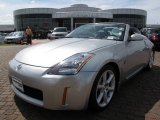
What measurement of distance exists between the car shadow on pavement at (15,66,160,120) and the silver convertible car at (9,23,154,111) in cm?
18

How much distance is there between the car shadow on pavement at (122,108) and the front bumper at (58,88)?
336mm

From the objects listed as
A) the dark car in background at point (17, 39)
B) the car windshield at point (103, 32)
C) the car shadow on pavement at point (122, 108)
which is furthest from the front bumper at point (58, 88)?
the dark car in background at point (17, 39)

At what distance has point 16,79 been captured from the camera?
3.31 m

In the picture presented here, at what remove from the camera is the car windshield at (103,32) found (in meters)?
4.31

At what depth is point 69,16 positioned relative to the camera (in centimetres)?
5403

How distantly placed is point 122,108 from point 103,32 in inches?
67.1

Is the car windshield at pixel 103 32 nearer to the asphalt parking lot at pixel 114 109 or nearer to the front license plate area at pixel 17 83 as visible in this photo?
the asphalt parking lot at pixel 114 109

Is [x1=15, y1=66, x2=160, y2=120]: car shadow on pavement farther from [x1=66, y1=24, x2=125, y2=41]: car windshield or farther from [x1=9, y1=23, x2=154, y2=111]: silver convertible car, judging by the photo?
[x1=66, y1=24, x2=125, y2=41]: car windshield

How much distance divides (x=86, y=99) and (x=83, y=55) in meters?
0.66

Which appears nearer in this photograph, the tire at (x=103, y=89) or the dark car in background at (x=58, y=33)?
the tire at (x=103, y=89)

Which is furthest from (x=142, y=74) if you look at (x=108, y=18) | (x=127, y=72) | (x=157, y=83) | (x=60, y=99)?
(x=108, y=18)

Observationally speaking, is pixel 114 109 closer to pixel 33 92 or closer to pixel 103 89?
pixel 103 89

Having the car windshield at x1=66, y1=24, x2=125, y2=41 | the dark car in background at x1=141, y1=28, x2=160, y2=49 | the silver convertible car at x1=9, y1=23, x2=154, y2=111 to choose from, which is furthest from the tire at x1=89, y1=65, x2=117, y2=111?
the dark car in background at x1=141, y1=28, x2=160, y2=49

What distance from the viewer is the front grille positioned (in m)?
2.99
